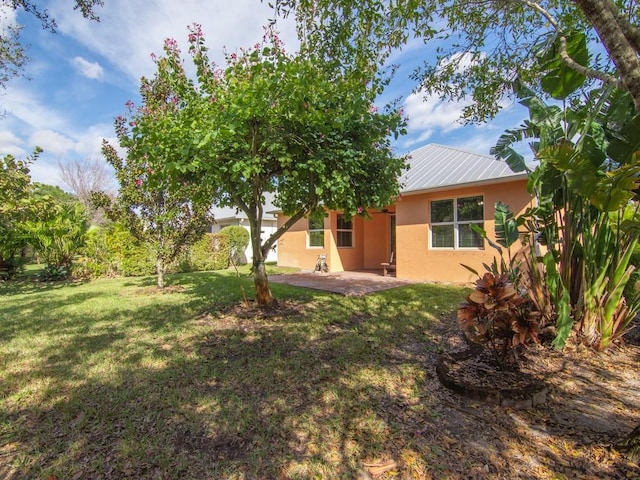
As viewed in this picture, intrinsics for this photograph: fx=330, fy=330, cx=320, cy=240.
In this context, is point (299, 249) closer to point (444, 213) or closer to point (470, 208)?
point (444, 213)

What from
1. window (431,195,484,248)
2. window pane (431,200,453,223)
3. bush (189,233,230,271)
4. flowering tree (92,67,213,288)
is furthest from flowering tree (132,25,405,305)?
bush (189,233,230,271)

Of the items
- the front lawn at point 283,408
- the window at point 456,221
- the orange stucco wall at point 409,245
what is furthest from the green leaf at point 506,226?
the window at point 456,221

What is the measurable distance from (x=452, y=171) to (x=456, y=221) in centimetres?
179

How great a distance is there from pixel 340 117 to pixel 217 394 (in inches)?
168

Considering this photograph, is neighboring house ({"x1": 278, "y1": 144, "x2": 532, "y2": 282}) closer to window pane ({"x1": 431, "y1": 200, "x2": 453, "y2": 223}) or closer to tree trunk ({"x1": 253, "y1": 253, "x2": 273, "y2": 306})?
window pane ({"x1": 431, "y1": 200, "x2": 453, "y2": 223})

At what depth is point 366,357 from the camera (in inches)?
182

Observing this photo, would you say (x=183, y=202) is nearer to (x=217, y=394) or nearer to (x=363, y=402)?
(x=217, y=394)

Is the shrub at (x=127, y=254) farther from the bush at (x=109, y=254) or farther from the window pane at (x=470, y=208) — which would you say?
the window pane at (x=470, y=208)

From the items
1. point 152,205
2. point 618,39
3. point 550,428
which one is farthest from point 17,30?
point 550,428

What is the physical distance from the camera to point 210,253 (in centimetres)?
1691

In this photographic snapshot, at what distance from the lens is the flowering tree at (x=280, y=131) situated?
4734 mm

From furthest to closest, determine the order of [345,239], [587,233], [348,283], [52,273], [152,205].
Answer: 1. [345,239]
2. [52,273]
3. [348,283]
4. [152,205]
5. [587,233]

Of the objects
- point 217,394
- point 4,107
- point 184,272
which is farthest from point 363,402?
point 184,272

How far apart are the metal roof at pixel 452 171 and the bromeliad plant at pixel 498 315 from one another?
5186mm
